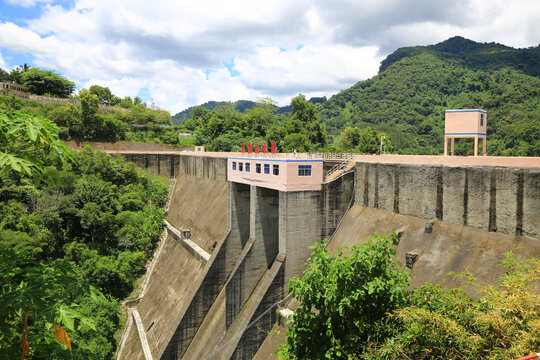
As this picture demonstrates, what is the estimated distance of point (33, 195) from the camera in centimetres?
3662

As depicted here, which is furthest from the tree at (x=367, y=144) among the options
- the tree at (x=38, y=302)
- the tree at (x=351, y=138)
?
the tree at (x=38, y=302)

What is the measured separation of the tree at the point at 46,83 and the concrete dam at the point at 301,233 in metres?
69.0

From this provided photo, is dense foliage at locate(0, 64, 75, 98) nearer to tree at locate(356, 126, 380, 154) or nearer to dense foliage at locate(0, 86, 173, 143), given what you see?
dense foliage at locate(0, 86, 173, 143)

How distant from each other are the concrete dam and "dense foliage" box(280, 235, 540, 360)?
407 cm

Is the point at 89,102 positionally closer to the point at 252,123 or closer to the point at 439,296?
the point at 252,123

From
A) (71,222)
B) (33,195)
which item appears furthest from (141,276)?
(33,195)

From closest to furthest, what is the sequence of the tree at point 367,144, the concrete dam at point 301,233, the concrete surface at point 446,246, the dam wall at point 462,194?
the concrete surface at point 446,246
the dam wall at point 462,194
the concrete dam at point 301,233
the tree at point 367,144

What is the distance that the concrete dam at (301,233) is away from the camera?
16156mm

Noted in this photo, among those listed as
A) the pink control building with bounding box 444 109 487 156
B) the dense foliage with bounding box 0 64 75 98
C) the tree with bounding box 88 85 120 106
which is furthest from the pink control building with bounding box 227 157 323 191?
the tree with bounding box 88 85 120 106

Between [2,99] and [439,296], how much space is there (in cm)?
7517

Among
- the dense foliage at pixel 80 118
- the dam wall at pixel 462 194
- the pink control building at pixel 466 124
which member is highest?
the dense foliage at pixel 80 118

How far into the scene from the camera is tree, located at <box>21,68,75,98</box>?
80.5 m

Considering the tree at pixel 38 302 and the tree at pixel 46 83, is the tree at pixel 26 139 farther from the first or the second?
the tree at pixel 46 83

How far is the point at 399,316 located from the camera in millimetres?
10742
